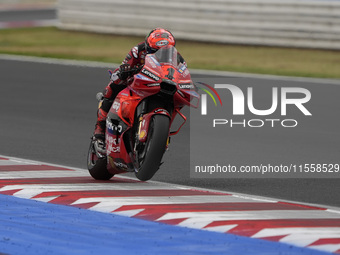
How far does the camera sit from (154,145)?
26.6ft

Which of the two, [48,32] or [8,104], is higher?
[48,32]

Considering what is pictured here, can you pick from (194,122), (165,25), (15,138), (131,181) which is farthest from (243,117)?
(165,25)

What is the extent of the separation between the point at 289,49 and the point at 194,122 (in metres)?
8.01

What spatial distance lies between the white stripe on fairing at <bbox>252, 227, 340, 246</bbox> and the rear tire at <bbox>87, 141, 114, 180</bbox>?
8.89ft

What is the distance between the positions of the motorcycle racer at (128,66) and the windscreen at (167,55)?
0.15 feet

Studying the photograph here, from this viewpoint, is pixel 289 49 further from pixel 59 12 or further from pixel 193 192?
pixel 193 192

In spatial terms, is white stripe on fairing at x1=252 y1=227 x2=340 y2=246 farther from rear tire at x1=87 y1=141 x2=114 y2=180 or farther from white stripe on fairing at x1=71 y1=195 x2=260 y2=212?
rear tire at x1=87 y1=141 x2=114 y2=180

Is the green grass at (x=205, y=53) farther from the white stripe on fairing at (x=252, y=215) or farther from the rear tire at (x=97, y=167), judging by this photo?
the white stripe on fairing at (x=252, y=215)

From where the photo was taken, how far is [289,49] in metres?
20.7

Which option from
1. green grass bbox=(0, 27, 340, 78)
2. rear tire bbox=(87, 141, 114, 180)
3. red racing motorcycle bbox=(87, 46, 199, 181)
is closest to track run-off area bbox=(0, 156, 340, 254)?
rear tire bbox=(87, 141, 114, 180)

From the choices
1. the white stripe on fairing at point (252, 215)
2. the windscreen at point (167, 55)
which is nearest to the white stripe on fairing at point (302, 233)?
the white stripe on fairing at point (252, 215)

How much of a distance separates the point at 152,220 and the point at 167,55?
1.85 m

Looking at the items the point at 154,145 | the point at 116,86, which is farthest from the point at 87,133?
the point at 154,145

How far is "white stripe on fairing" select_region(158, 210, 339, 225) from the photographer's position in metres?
7.23
